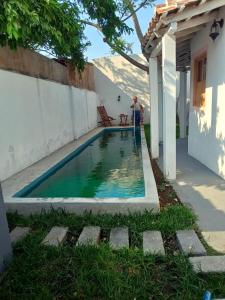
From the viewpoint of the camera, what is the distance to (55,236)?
3.78 meters

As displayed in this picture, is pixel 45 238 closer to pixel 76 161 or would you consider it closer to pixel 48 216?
pixel 48 216

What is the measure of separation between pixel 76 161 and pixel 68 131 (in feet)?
9.27

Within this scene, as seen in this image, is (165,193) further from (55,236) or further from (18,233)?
(18,233)

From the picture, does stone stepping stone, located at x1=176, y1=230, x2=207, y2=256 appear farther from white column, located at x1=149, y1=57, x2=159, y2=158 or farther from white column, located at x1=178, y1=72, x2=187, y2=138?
white column, located at x1=178, y1=72, x2=187, y2=138

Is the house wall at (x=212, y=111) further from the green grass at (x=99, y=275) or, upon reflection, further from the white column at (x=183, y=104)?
the white column at (x=183, y=104)

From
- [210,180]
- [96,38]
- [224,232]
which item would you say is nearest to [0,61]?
[210,180]

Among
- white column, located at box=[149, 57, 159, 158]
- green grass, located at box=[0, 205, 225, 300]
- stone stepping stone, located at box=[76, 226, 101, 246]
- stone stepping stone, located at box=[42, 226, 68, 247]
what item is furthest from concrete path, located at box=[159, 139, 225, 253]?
stone stepping stone, located at box=[42, 226, 68, 247]

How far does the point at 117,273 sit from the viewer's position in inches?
117

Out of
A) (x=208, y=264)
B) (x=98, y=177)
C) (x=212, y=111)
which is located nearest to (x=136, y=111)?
(x=98, y=177)

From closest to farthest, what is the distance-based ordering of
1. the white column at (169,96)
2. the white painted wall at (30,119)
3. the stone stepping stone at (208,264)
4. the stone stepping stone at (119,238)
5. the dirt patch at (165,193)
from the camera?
1. the stone stepping stone at (208,264)
2. the stone stepping stone at (119,238)
3. the dirt patch at (165,193)
4. the white column at (169,96)
5. the white painted wall at (30,119)

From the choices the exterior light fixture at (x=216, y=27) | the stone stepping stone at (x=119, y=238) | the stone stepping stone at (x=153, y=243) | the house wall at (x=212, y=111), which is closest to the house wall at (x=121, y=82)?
the house wall at (x=212, y=111)

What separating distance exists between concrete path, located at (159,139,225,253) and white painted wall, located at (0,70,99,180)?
3760mm

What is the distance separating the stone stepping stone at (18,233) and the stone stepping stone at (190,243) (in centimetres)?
210

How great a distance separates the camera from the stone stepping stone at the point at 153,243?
3.37 metres
